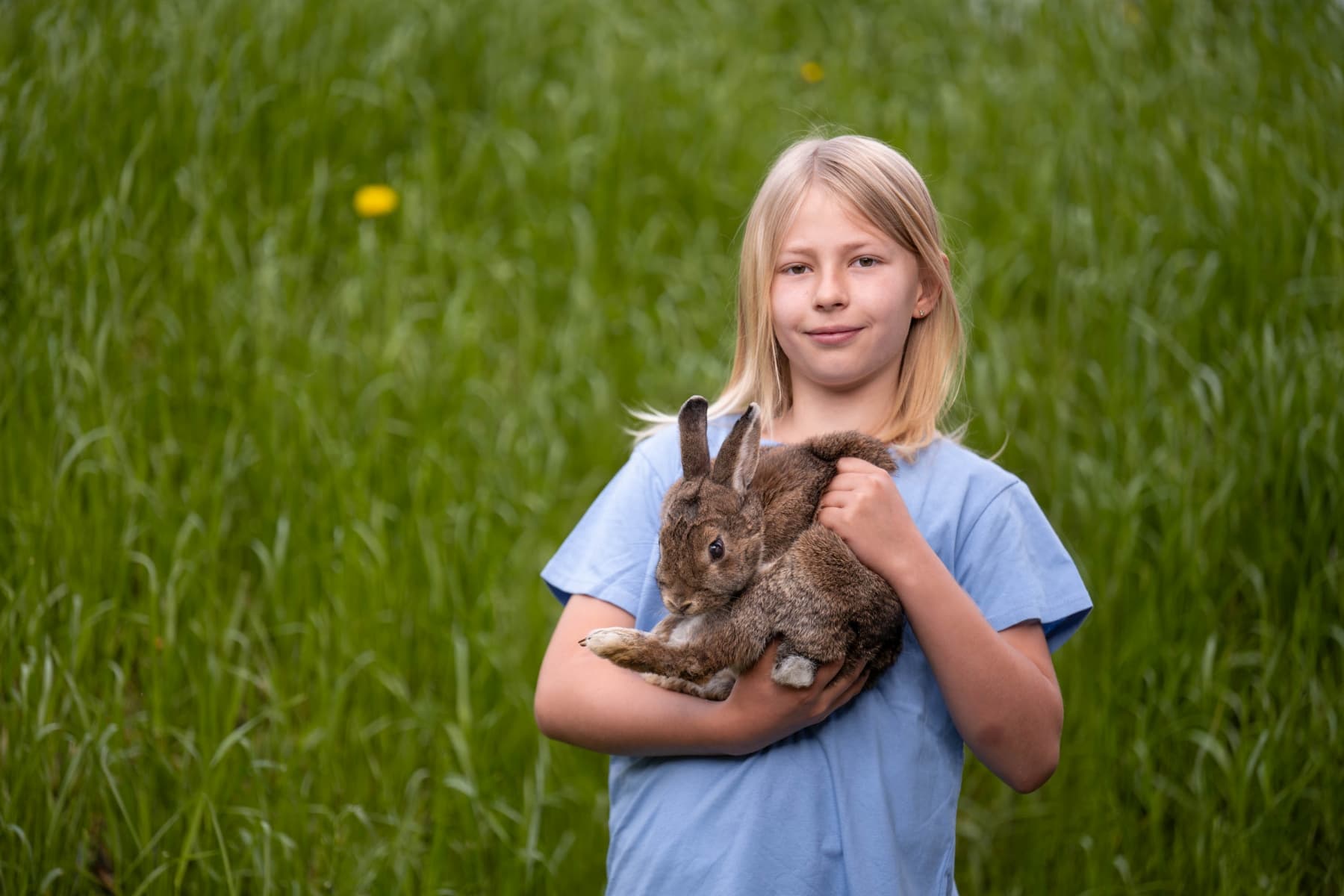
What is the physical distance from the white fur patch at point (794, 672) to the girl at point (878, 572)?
0.04 m

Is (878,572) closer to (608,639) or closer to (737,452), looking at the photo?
(737,452)

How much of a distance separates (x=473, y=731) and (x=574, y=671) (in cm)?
136

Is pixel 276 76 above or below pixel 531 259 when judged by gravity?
above

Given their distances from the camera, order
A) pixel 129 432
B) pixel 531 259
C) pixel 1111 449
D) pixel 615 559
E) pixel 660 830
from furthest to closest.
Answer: pixel 531 259
pixel 1111 449
pixel 129 432
pixel 615 559
pixel 660 830

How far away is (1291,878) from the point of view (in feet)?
9.30

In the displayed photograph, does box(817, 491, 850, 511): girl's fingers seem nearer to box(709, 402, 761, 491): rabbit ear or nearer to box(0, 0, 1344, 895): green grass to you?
box(709, 402, 761, 491): rabbit ear

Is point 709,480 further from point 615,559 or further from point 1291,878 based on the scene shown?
point 1291,878

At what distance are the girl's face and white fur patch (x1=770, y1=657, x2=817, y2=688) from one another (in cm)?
56

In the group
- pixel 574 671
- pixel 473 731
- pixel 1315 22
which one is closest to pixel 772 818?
pixel 574 671

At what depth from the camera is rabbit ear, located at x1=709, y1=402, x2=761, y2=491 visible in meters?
1.64

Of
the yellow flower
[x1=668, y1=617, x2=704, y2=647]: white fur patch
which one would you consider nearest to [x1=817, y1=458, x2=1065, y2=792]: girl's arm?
[x1=668, y1=617, x2=704, y2=647]: white fur patch

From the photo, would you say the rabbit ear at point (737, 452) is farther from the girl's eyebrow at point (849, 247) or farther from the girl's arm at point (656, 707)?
the girl's eyebrow at point (849, 247)

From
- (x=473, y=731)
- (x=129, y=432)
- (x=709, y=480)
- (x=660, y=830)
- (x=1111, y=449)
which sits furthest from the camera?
(x=1111, y=449)

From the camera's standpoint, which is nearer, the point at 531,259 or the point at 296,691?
the point at 296,691
